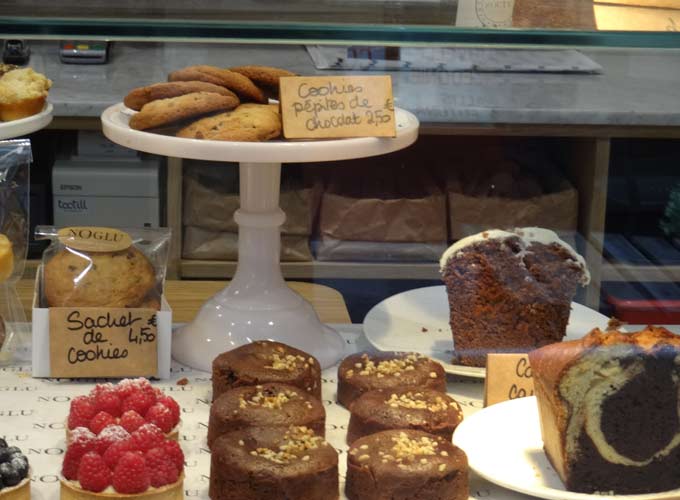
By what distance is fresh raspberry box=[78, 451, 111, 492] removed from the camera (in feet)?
3.81

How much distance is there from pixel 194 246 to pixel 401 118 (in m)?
0.41

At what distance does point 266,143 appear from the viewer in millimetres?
1332

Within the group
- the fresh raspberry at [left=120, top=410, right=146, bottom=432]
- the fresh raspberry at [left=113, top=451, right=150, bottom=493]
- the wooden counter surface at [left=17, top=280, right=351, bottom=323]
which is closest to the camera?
the fresh raspberry at [left=113, top=451, right=150, bottom=493]

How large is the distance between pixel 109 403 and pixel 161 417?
0.07m

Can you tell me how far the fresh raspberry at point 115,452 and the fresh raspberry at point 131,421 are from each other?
0.08 m

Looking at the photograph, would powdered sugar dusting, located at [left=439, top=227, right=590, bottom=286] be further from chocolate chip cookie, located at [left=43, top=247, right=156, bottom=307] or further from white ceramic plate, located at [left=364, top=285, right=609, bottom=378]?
chocolate chip cookie, located at [left=43, top=247, right=156, bottom=307]

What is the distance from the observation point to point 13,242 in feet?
5.12

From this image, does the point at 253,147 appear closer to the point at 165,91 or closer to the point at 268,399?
the point at 165,91

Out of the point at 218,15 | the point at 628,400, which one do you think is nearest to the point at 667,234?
the point at 628,400

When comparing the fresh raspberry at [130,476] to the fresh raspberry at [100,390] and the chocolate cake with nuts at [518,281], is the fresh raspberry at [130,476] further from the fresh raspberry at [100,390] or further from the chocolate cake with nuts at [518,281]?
the chocolate cake with nuts at [518,281]

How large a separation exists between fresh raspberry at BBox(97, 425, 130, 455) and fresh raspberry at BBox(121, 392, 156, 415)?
0.10 metres

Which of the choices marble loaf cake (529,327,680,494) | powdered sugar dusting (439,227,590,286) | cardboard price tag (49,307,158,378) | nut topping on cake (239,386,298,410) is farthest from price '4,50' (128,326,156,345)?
marble loaf cake (529,327,680,494)

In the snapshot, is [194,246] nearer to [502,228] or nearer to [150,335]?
[150,335]

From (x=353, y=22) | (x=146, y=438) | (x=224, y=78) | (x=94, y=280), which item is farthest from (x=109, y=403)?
(x=353, y=22)
